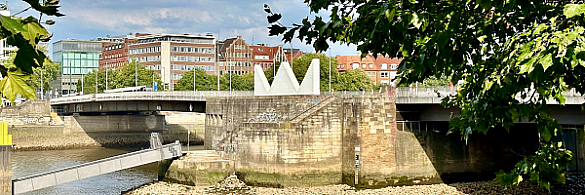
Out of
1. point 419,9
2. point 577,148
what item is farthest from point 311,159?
point 419,9

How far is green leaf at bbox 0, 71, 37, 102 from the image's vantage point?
→ 369 cm

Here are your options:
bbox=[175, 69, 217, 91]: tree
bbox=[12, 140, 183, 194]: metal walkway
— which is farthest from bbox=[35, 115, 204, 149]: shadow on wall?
bbox=[12, 140, 183, 194]: metal walkway

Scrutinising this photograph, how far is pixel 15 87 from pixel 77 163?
2029 inches

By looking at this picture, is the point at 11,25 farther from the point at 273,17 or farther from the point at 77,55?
the point at 77,55

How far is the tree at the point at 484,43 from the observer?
5.78 m

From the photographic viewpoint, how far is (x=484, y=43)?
23.7ft

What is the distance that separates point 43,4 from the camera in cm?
368

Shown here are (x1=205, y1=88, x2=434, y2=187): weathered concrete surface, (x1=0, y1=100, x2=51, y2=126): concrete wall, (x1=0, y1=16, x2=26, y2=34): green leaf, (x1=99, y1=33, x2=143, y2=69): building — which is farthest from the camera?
(x1=99, y1=33, x2=143, y2=69): building

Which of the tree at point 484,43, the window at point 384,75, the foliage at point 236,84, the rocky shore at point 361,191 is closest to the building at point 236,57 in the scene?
the window at point 384,75

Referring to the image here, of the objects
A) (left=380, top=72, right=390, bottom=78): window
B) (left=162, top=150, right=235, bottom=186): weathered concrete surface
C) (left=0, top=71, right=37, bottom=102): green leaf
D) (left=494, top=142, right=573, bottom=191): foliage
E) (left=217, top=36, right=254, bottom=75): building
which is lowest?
(left=162, top=150, right=235, bottom=186): weathered concrete surface

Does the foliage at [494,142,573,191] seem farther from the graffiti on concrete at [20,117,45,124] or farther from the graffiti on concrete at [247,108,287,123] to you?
the graffiti on concrete at [20,117,45,124]

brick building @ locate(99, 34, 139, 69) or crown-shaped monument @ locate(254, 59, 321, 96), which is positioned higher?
brick building @ locate(99, 34, 139, 69)

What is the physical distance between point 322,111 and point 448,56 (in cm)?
3155

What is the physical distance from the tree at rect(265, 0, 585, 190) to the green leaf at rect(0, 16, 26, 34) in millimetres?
2642
